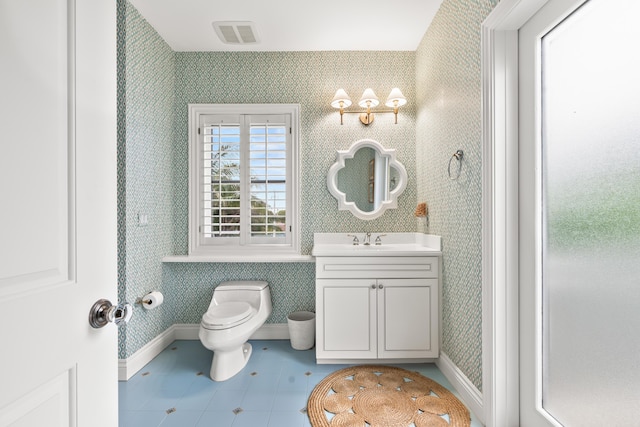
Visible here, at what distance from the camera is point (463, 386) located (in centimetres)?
192

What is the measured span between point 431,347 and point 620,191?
5.45 ft

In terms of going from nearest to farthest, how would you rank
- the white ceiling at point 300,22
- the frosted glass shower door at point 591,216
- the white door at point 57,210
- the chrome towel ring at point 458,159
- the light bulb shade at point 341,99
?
1. the white door at point 57,210
2. the frosted glass shower door at point 591,216
3. the chrome towel ring at point 458,159
4. the white ceiling at point 300,22
5. the light bulb shade at point 341,99

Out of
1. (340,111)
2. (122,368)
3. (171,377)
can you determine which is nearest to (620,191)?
(340,111)

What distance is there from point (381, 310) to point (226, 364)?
1141 mm

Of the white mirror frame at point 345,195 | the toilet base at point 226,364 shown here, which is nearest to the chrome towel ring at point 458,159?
the white mirror frame at point 345,195

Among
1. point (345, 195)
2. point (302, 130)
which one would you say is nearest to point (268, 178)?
point (302, 130)

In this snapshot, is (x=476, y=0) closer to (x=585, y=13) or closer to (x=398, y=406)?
(x=585, y=13)

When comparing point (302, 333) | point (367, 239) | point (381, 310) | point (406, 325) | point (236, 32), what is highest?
point (236, 32)

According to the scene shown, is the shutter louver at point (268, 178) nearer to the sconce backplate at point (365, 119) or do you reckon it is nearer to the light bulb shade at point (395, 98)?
the sconce backplate at point (365, 119)

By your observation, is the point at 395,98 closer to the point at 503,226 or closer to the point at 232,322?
the point at 503,226

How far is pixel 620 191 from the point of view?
41.5 inches

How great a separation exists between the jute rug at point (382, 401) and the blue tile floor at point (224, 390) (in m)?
0.08

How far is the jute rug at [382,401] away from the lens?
5.66 feet

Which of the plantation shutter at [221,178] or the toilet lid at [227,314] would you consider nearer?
the toilet lid at [227,314]
